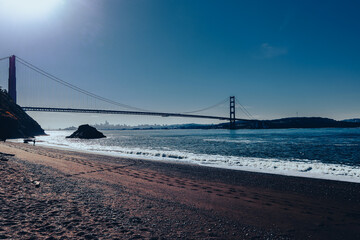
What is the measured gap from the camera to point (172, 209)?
4.36 m

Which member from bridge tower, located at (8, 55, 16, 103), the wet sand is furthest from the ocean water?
bridge tower, located at (8, 55, 16, 103)

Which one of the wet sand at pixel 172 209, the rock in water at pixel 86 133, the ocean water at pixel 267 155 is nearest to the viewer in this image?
the wet sand at pixel 172 209

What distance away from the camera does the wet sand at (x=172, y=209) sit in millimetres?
3283

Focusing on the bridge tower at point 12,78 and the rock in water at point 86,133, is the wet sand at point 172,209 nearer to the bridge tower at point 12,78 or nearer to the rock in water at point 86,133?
the rock in water at point 86,133

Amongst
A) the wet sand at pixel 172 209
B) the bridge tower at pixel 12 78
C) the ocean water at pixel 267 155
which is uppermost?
the bridge tower at pixel 12 78

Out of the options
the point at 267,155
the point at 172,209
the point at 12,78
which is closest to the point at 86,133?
the point at 12,78

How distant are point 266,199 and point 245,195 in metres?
0.55

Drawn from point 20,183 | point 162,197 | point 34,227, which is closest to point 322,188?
point 162,197

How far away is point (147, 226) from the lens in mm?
3494

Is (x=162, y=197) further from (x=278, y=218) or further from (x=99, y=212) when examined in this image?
(x=278, y=218)

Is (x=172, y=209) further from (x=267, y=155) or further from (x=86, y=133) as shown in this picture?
(x=86, y=133)

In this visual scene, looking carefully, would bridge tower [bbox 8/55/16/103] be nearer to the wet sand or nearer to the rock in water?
the rock in water

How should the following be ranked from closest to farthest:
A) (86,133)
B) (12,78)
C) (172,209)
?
(172,209) < (86,133) < (12,78)

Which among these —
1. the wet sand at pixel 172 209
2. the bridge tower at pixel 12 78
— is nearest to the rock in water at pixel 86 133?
the bridge tower at pixel 12 78
